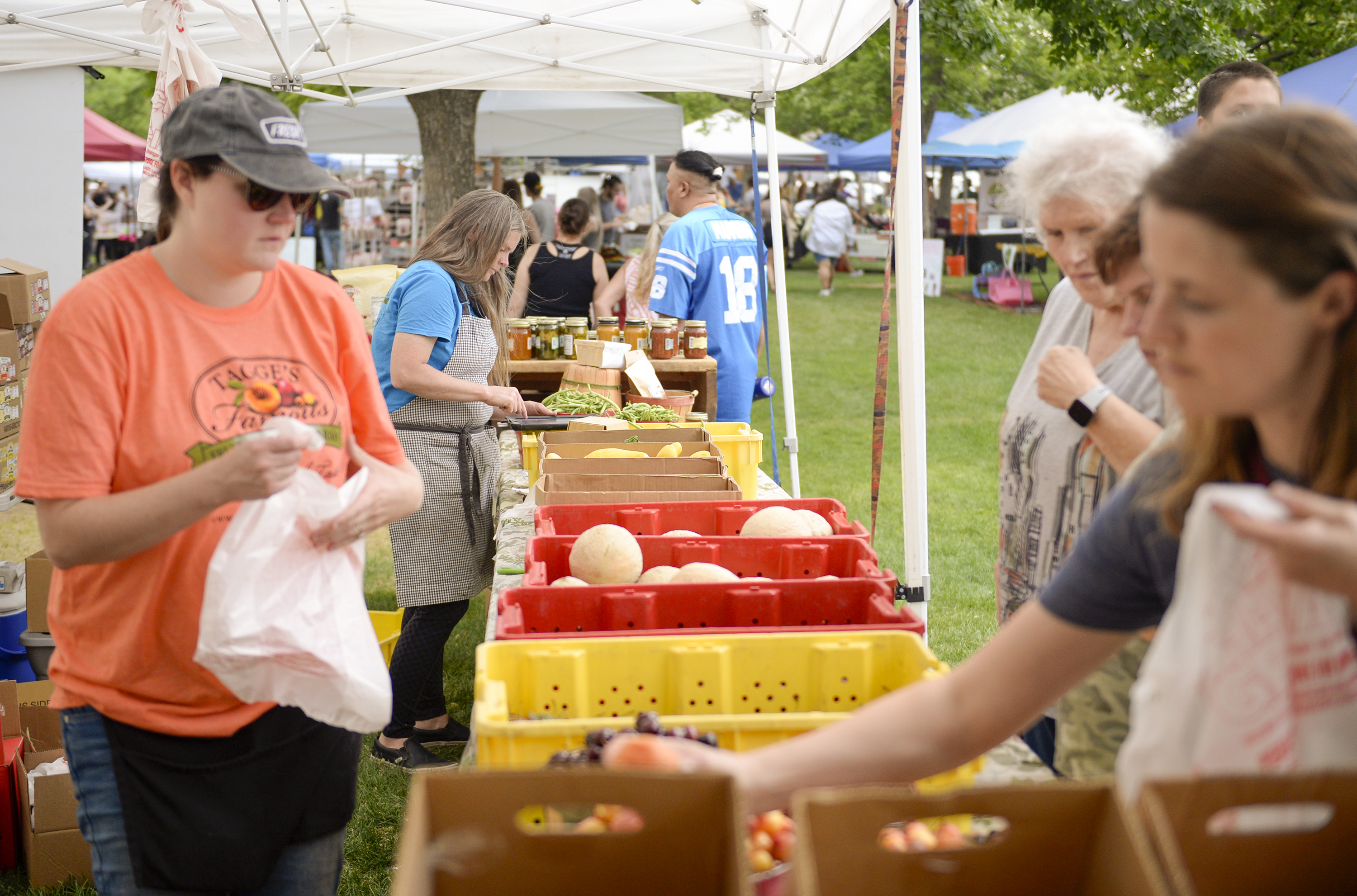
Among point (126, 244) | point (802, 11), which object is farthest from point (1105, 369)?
point (126, 244)

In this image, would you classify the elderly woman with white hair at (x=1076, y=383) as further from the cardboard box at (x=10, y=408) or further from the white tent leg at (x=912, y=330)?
the cardboard box at (x=10, y=408)

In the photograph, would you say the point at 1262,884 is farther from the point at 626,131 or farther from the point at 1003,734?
the point at 626,131

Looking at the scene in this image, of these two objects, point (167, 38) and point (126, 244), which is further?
point (126, 244)

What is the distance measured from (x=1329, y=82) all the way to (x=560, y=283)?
5970 millimetres

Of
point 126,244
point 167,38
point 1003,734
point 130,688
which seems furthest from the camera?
point 126,244

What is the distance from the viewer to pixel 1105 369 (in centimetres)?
208

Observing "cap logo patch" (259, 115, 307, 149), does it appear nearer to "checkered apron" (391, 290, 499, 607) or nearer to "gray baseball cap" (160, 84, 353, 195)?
"gray baseball cap" (160, 84, 353, 195)

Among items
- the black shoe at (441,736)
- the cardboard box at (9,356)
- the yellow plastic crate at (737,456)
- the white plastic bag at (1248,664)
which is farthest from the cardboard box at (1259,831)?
the cardboard box at (9,356)

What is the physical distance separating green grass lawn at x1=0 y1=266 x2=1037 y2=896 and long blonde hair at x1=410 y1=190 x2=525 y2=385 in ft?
5.77

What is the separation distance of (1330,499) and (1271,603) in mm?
111

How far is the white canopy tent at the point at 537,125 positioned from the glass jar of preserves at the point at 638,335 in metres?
8.12

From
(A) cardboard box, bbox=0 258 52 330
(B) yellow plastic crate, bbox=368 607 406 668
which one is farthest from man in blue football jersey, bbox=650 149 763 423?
(A) cardboard box, bbox=0 258 52 330

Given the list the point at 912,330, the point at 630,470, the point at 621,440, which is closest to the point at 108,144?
the point at 621,440

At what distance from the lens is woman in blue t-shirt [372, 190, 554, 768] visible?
12.5 feet
